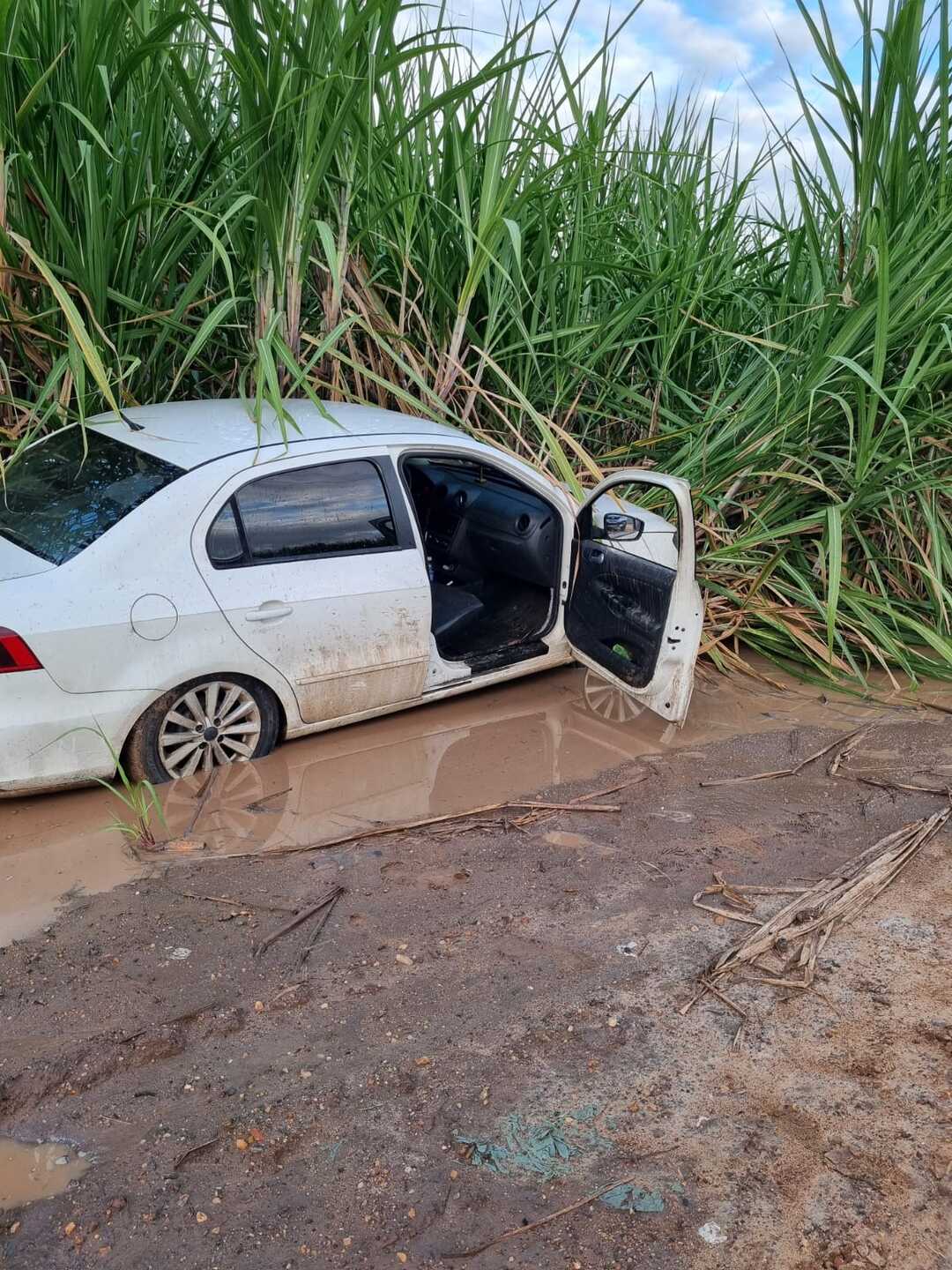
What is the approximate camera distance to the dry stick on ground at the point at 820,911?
3.16 m

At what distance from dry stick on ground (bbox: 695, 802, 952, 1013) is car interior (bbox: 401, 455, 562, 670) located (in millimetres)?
1872

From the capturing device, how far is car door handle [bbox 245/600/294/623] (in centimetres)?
414

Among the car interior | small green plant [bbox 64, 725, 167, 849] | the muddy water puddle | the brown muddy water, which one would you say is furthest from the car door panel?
the muddy water puddle

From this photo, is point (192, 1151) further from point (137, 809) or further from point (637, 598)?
point (637, 598)

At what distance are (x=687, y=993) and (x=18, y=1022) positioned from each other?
1.78m

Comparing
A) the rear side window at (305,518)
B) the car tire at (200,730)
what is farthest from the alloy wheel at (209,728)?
the rear side window at (305,518)

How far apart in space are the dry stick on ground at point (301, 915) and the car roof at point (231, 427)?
1675 millimetres

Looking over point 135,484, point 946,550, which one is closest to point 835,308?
point 946,550

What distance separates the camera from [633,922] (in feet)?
11.2

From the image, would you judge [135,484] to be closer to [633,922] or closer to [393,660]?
[393,660]

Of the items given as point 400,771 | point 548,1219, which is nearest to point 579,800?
point 400,771

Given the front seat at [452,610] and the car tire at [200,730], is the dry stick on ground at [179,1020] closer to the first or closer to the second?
the car tire at [200,730]

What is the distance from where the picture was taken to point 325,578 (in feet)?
14.3

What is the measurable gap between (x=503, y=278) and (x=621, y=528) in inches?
77.5
